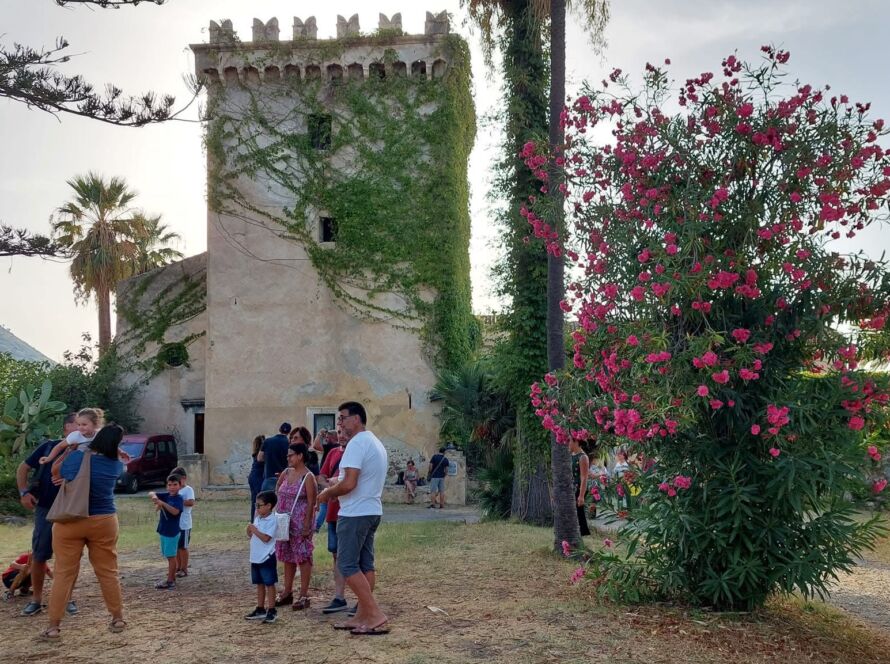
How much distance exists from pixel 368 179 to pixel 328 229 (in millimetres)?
1856

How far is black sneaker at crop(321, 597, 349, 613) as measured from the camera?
26.0 feet

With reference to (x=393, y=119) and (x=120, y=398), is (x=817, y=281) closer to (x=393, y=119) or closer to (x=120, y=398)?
(x=393, y=119)

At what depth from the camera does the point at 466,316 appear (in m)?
26.0

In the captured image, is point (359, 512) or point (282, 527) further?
point (282, 527)

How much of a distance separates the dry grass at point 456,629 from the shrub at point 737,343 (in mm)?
500

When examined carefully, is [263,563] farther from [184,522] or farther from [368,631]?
[184,522]

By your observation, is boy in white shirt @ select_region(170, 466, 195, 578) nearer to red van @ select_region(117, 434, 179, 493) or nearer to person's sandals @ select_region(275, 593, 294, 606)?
person's sandals @ select_region(275, 593, 294, 606)

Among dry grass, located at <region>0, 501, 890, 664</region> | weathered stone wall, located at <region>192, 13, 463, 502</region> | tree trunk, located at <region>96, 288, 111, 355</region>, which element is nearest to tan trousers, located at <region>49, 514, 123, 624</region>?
dry grass, located at <region>0, 501, 890, 664</region>

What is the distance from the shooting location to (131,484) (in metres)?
25.1

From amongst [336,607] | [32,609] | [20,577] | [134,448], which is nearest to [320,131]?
[134,448]

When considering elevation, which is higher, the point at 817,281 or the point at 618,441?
the point at 817,281

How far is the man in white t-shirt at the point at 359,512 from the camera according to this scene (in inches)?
274

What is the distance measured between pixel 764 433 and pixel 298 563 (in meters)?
4.21

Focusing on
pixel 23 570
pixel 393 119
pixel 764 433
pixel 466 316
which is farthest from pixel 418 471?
pixel 764 433
